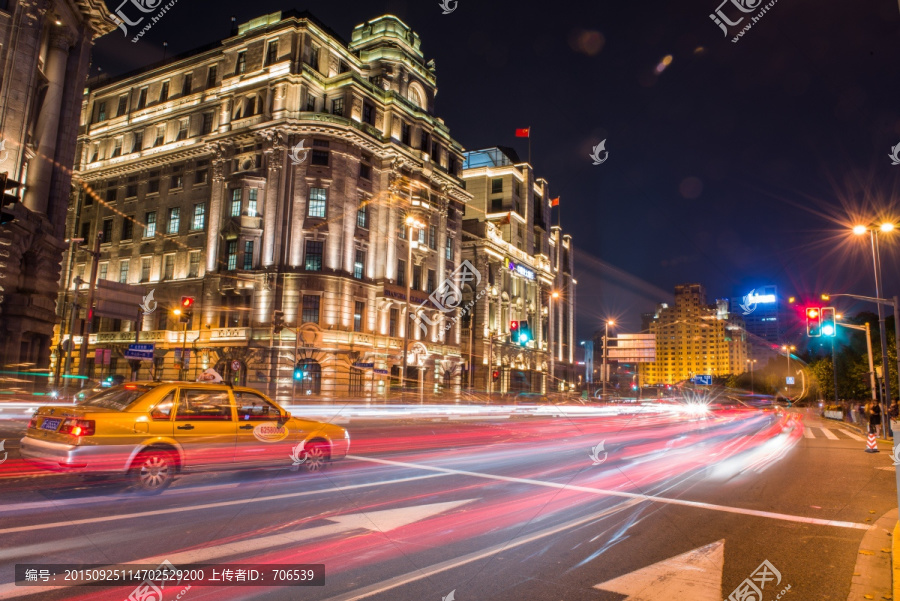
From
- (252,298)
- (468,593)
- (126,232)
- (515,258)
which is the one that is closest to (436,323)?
(252,298)

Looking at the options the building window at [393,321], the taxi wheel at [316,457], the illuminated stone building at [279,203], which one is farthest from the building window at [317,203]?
the taxi wheel at [316,457]

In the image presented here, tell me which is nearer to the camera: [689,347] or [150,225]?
[150,225]

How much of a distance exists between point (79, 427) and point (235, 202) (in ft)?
126

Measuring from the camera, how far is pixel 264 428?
1034 cm

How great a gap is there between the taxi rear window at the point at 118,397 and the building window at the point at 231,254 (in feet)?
114

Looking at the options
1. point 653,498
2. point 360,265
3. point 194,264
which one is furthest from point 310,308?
point 653,498

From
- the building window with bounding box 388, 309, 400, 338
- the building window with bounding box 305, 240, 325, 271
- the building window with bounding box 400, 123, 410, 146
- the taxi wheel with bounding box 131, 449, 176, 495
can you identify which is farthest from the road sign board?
the building window with bounding box 400, 123, 410, 146

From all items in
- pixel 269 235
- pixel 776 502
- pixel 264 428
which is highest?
pixel 269 235

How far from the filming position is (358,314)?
43969 millimetres

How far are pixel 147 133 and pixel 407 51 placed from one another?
78.7 feet

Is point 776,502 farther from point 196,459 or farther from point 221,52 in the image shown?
point 221,52

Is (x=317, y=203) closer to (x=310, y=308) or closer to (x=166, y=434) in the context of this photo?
(x=310, y=308)

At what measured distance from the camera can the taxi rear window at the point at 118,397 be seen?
9.08m

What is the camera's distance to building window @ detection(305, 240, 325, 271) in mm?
41969
